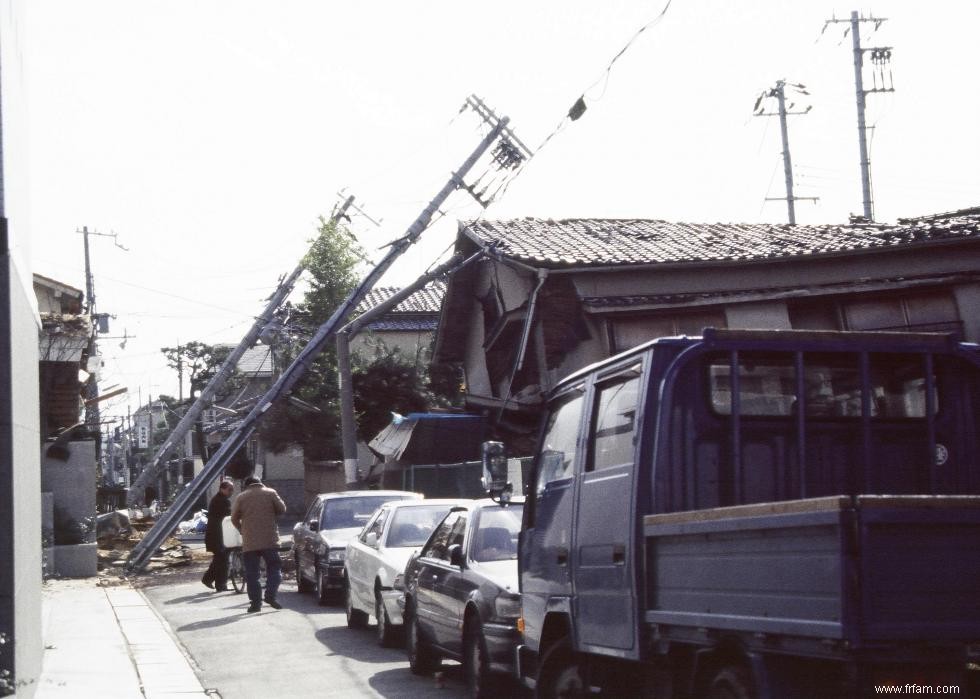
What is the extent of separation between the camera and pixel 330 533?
60.2 feet

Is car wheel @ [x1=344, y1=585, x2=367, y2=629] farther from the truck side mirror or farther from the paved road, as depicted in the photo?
the truck side mirror

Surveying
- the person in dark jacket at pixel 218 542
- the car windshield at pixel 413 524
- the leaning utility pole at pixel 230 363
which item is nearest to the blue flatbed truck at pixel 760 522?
the car windshield at pixel 413 524

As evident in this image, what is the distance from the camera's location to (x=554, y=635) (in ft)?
24.8

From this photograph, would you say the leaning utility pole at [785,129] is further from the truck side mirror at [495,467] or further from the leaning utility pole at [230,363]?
the truck side mirror at [495,467]

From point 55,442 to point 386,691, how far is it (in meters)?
15.8

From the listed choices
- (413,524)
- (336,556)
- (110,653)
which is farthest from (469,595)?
(336,556)

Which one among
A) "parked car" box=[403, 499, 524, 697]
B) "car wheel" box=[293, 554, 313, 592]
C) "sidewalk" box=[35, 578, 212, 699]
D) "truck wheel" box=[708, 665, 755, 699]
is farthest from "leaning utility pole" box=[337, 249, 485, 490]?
"truck wheel" box=[708, 665, 755, 699]

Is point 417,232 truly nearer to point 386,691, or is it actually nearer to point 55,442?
point 55,442

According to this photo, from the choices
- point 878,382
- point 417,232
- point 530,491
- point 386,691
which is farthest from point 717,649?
point 417,232

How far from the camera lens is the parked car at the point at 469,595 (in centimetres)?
940

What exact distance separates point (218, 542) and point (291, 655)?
8865mm

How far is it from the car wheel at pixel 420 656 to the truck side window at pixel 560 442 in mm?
3891

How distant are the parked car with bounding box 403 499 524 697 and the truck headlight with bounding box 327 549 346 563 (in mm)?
5185

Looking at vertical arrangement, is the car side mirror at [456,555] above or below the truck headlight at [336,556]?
above
